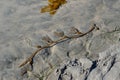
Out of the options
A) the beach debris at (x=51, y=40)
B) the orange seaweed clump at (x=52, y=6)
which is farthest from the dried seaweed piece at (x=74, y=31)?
the orange seaweed clump at (x=52, y=6)

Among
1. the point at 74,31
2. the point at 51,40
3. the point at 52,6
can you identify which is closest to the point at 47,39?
the point at 51,40

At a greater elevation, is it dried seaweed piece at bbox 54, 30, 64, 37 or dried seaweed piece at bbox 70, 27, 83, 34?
dried seaweed piece at bbox 70, 27, 83, 34

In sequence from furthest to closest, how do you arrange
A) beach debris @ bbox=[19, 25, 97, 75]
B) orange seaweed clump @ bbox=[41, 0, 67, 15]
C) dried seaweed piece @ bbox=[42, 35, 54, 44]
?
orange seaweed clump @ bbox=[41, 0, 67, 15] → dried seaweed piece @ bbox=[42, 35, 54, 44] → beach debris @ bbox=[19, 25, 97, 75]

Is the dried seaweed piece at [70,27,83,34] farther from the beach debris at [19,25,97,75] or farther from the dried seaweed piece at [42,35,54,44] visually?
the dried seaweed piece at [42,35,54,44]

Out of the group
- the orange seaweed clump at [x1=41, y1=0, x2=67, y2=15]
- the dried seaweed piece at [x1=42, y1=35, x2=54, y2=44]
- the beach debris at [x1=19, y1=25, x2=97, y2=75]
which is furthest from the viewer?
the orange seaweed clump at [x1=41, y1=0, x2=67, y2=15]

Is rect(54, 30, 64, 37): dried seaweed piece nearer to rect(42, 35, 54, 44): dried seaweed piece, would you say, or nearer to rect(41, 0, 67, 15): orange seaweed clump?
rect(42, 35, 54, 44): dried seaweed piece

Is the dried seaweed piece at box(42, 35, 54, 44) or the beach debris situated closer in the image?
the beach debris

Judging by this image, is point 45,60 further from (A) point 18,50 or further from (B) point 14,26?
(B) point 14,26

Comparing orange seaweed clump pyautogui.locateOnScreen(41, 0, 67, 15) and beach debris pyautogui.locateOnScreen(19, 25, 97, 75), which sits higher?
orange seaweed clump pyautogui.locateOnScreen(41, 0, 67, 15)

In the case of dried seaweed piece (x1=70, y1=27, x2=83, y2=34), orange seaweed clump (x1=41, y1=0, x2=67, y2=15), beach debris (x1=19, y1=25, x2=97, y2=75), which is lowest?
beach debris (x1=19, y1=25, x2=97, y2=75)

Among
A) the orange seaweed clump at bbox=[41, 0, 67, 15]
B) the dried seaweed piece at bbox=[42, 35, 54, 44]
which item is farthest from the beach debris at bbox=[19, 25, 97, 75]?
the orange seaweed clump at bbox=[41, 0, 67, 15]

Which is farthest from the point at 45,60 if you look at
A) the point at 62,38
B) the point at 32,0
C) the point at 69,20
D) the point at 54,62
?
the point at 32,0
